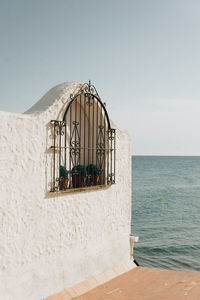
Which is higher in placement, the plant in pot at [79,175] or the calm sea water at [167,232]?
the plant in pot at [79,175]

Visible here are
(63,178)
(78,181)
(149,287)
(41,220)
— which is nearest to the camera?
(41,220)

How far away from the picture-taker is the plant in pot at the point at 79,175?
6859 millimetres

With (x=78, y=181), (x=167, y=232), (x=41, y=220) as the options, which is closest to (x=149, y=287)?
(x=78, y=181)

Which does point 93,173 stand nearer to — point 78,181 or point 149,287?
point 78,181

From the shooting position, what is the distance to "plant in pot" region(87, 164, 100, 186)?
7215 mm

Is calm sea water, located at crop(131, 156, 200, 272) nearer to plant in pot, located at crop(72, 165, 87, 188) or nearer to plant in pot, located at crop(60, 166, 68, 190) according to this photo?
plant in pot, located at crop(72, 165, 87, 188)

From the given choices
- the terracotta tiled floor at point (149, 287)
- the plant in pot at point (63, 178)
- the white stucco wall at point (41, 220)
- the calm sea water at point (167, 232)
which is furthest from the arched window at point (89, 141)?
the calm sea water at point (167, 232)

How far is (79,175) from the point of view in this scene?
689cm

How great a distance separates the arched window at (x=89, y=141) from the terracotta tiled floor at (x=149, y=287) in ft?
7.13

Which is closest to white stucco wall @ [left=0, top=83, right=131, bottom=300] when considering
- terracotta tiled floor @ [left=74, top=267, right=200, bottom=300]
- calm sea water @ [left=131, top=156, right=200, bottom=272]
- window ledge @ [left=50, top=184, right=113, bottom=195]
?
window ledge @ [left=50, top=184, right=113, bottom=195]

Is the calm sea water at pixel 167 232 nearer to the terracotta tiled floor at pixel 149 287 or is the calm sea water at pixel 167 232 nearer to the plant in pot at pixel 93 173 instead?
the terracotta tiled floor at pixel 149 287

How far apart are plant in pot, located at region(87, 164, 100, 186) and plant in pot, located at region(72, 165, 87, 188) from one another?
0.69ft

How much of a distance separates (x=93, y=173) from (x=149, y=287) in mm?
2711

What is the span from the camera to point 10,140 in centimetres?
505
